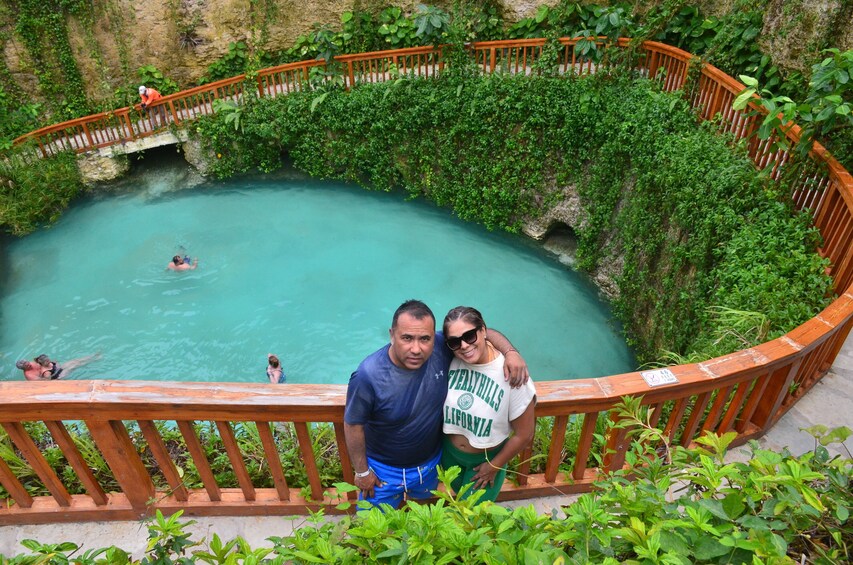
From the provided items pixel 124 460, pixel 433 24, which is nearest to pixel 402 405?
pixel 124 460

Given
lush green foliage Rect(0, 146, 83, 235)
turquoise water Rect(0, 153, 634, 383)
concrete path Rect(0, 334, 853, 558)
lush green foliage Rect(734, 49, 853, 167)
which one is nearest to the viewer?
concrete path Rect(0, 334, 853, 558)

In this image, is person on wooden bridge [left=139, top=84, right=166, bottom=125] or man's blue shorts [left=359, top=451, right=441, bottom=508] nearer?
man's blue shorts [left=359, top=451, right=441, bottom=508]

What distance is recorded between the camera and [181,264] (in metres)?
10.0

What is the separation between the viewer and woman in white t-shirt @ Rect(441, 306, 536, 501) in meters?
2.48

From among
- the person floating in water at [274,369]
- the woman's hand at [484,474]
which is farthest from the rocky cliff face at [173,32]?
the woman's hand at [484,474]

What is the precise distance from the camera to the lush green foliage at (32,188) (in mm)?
11008

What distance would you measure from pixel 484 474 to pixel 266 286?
789cm

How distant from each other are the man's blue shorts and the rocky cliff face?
467 inches

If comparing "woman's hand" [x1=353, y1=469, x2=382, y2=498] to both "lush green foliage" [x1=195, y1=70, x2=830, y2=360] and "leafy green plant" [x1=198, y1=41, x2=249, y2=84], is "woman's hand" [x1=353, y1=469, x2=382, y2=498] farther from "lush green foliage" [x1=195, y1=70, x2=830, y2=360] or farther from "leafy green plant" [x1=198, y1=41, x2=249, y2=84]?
"leafy green plant" [x1=198, y1=41, x2=249, y2=84]

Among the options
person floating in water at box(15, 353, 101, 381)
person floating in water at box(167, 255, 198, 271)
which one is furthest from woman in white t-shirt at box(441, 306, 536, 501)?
person floating in water at box(167, 255, 198, 271)

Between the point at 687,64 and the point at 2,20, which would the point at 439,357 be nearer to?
the point at 687,64

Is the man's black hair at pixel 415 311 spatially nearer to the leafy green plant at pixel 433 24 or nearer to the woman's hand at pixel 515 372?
the woman's hand at pixel 515 372

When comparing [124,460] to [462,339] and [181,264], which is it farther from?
[181,264]

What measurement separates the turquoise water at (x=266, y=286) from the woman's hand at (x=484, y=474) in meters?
5.64
